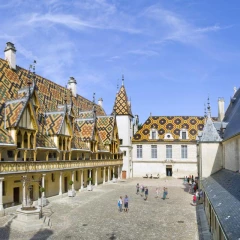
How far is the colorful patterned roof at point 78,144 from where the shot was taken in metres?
35.5

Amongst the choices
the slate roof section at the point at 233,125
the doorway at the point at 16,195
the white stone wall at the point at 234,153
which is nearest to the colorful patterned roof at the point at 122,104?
the slate roof section at the point at 233,125

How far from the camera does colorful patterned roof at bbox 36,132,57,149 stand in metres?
28.2

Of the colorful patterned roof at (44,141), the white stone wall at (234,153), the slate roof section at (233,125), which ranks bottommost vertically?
the white stone wall at (234,153)

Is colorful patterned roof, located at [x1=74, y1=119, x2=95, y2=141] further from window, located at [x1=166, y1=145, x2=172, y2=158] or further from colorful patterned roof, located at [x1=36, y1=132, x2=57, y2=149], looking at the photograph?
window, located at [x1=166, y1=145, x2=172, y2=158]

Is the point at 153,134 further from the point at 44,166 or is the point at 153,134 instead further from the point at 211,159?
the point at 44,166

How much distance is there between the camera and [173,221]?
67.0 ft

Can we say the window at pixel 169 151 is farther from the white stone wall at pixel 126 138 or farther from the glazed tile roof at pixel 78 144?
the glazed tile roof at pixel 78 144

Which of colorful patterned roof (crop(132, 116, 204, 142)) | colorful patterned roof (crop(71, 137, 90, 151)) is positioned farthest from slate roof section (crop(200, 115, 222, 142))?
colorful patterned roof (crop(132, 116, 204, 142))

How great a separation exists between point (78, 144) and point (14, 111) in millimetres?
12304

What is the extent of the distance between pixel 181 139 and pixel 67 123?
97.2 ft

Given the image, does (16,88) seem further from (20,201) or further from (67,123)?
(20,201)

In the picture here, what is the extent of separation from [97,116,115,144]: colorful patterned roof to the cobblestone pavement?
1747 cm

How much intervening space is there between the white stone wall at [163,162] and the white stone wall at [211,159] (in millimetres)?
29870

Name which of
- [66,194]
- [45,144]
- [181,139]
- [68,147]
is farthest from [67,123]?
[181,139]
